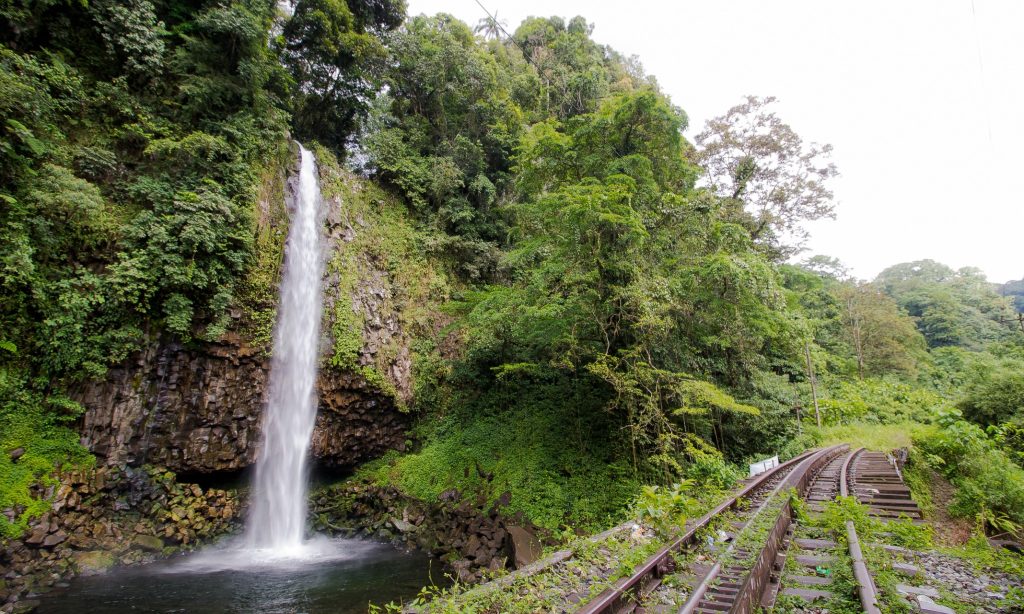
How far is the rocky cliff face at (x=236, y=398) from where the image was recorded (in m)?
9.24

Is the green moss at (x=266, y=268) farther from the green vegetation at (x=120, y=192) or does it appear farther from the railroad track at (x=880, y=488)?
the railroad track at (x=880, y=488)

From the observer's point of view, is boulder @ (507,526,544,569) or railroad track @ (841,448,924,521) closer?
railroad track @ (841,448,924,521)

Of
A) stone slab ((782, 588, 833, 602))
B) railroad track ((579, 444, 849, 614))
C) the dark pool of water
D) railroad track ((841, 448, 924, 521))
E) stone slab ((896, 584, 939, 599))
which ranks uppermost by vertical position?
railroad track ((579, 444, 849, 614))

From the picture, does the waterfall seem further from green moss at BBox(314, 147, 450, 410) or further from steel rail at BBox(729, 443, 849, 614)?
steel rail at BBox(729, 443, 849, 614)

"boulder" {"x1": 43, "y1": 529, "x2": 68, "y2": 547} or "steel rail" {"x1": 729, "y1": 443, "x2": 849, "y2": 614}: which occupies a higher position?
"steel rail" {"x1": 729, "y1": 443, "x2": 849, "y2": 614}

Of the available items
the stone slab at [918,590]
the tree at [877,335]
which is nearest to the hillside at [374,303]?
the stone slab at [918,590]

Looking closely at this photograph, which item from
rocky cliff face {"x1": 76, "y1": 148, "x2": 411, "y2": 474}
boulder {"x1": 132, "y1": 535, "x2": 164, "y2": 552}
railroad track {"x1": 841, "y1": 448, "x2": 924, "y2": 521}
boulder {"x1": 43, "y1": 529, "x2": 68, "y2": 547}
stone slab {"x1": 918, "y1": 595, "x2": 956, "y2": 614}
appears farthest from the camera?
rocky cliff face {"x1": 76, "y1": 148, "x2": 411, "y2": 474}

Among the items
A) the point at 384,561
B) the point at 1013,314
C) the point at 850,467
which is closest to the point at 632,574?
the point at 384,561

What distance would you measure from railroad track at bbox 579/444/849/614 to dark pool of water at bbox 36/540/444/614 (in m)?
5.46

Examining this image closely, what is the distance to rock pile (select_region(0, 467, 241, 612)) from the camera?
7.30 meters

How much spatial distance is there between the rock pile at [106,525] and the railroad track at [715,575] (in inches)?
366

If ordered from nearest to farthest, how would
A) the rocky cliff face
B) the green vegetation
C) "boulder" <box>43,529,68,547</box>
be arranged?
"boulder" <box>43,529,68,547</box> → the green vegetation → the rocky cliff face

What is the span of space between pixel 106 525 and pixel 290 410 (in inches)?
155

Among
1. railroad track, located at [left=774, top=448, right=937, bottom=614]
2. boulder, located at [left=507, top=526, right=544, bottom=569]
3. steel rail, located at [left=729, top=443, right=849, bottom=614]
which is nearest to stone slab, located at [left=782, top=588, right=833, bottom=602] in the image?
railroad track, located at [left=774, top=448, right=937, bottom=614]
